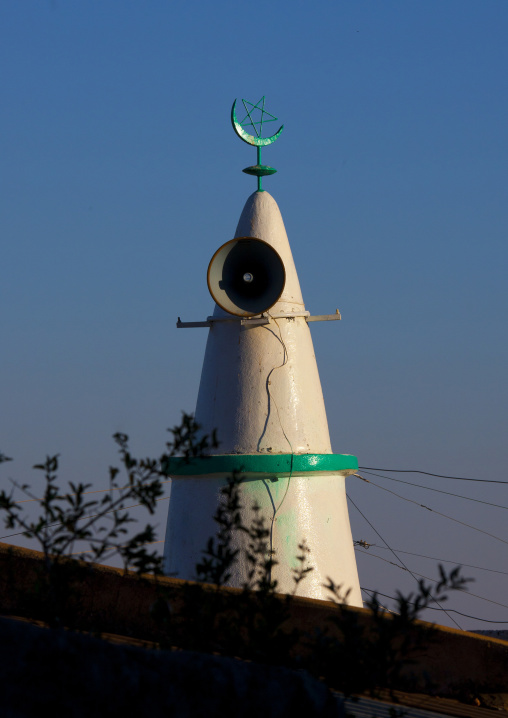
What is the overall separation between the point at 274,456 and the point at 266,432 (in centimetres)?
32

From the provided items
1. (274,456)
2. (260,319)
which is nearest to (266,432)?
(274,456)

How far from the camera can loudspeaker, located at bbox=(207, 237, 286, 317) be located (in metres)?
10.5

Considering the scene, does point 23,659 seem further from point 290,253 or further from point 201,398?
point 290,253

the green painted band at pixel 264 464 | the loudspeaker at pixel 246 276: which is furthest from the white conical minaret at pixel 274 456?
the loudspeaker at pixel 246 276

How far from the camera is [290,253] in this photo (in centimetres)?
1143

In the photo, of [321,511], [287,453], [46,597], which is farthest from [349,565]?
[46,597]

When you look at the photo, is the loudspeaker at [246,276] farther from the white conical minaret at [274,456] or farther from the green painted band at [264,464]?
the green painted band at [264,464]

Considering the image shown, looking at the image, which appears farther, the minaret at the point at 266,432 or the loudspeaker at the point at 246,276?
the loudspeaker at the point at 246,276

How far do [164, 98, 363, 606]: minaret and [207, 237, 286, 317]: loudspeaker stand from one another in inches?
0.4

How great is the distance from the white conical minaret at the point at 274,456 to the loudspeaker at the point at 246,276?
238 millimetres

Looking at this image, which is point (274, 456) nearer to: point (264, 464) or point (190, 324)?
point (264, 464)

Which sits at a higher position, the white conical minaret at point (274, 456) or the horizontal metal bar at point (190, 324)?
the horizontal metal bar at point (190, 324)

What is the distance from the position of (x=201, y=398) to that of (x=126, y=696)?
23.6 feet

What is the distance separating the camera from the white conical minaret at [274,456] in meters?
10.0
